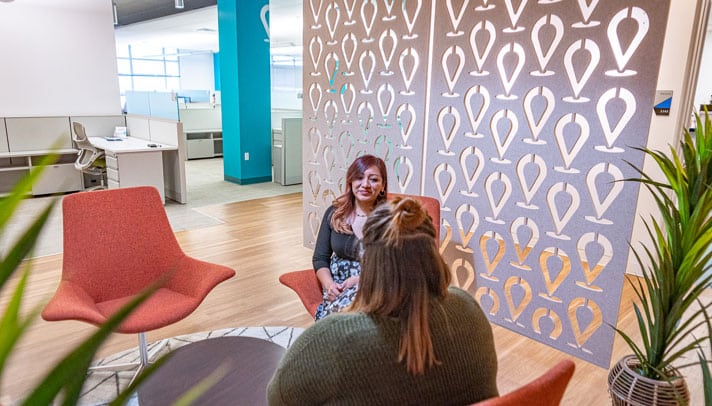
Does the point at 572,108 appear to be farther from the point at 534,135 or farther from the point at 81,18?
the point at 81,18

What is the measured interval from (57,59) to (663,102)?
724cm

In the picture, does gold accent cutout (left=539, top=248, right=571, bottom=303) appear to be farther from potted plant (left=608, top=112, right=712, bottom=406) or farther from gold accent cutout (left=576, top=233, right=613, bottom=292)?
potted plant (left=608, top=112, right=712, bottom=406)

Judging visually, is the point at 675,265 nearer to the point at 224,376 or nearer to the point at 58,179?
the point at 224,376

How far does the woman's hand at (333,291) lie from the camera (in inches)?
88.6

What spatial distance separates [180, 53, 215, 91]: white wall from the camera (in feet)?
57.9

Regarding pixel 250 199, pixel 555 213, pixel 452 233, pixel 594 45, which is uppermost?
pixel 594 45

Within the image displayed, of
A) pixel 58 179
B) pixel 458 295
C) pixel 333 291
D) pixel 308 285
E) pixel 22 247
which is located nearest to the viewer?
pixel 22 247

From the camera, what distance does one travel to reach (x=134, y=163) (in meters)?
5.60

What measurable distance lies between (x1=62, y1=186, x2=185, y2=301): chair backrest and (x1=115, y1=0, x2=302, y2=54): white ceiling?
565cm

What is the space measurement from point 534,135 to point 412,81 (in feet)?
3.15

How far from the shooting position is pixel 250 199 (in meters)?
6.35

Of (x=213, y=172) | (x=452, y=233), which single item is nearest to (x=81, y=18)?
(x=213, y=172)

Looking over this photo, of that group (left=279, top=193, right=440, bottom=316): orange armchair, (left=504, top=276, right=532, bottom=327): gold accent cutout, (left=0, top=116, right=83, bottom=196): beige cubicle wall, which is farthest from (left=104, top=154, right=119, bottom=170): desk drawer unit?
(left=504, top=276, right=532, bottom=327): gold accent cutout

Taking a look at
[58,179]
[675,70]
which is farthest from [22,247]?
[58,179]
